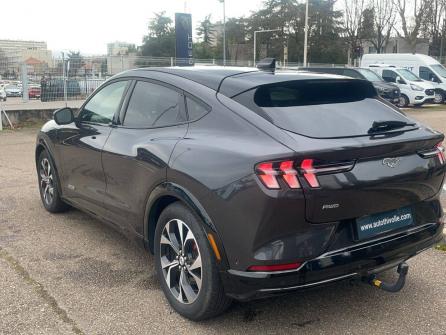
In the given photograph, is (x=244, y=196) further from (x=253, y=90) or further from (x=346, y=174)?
(x=253, y=90)

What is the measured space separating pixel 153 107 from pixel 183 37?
17993mm

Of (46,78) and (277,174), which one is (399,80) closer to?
(46,78)

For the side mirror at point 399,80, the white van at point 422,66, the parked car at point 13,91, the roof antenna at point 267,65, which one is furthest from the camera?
the white van at point 422,66

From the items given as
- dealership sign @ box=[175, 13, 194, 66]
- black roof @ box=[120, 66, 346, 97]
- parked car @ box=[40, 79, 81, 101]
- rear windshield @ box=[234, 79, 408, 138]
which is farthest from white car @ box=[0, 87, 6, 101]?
rear windshield @ box=[234, 79, 408, 138]

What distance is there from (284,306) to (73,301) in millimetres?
1461

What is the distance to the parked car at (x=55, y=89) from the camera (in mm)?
16750

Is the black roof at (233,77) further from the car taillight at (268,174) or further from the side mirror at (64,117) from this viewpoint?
the side mirror at (64,117)

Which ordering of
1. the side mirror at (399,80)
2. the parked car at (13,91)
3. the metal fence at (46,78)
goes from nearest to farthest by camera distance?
1. the metal fence at (46,78)
2. the parked car at (13,91)
3. the side mirror at (399,80)

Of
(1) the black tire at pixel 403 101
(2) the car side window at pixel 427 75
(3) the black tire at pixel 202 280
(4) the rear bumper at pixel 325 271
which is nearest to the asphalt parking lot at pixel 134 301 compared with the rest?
(3) the black tire at pixel 202 280

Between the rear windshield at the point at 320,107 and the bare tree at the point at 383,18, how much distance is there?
49.7 metres

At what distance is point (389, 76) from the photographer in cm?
2286

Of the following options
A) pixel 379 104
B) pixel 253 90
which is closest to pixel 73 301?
pixel 253 90

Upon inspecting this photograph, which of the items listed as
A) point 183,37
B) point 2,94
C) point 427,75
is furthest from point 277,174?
point 427,75

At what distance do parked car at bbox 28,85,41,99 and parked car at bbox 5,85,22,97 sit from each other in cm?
48
